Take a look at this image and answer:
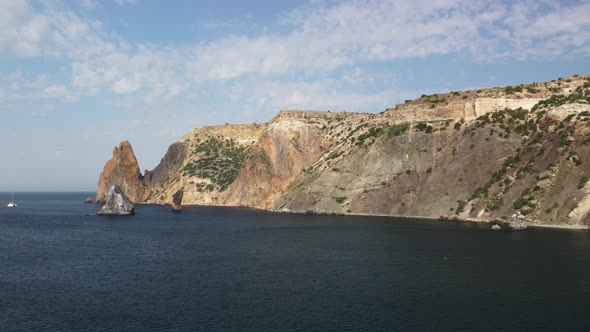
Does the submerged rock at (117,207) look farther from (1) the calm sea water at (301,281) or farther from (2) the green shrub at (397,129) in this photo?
(2) the green shrub at (397,129)

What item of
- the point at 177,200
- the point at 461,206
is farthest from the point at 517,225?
the point at 177,200

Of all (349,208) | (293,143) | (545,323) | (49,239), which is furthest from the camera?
(293,143)

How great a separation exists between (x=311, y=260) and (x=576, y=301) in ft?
108

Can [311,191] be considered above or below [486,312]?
above

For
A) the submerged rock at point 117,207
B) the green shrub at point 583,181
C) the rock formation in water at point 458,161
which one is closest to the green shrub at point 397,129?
the rock formation in water at point 458,161

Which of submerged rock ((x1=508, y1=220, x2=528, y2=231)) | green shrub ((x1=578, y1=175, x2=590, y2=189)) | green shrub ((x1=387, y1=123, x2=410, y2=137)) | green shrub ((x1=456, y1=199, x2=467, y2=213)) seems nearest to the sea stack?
green shrub ((x1=387, y1=123, x2=410, y2=137))

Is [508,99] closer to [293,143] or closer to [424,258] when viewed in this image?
[293,143]

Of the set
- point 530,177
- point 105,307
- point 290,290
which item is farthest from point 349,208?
point 105,307

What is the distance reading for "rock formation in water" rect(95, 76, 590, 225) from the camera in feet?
348

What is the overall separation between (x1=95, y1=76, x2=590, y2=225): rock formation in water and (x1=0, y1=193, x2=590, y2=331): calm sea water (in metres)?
19.4

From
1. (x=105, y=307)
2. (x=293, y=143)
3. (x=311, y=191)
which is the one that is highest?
(x=293, y=143)

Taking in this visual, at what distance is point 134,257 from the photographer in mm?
72500

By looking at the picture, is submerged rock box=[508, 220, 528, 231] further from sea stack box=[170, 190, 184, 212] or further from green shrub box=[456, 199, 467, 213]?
sea stack box=[170, 190, 184, 212]

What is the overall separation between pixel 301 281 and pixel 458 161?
289 ft
